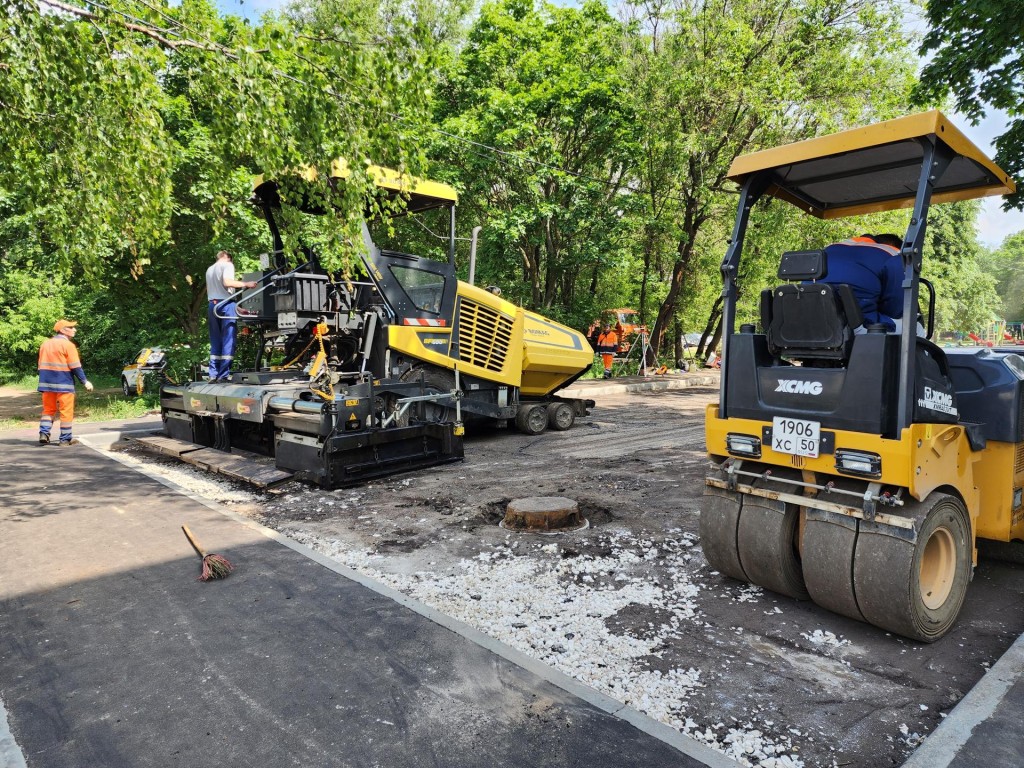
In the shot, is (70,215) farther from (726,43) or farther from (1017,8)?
(726,43)

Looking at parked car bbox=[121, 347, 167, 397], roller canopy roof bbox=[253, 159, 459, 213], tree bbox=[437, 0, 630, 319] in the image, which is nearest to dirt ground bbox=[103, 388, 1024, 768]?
roller canopy roof bbox=[253, 159, 459, 213]

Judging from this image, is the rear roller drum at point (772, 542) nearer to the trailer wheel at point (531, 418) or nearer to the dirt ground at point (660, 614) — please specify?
the dirt ground at point (660, 614)

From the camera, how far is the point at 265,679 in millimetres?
3078

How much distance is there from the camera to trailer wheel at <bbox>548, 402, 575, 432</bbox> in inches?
421

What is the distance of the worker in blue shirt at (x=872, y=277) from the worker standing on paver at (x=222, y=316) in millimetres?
7152

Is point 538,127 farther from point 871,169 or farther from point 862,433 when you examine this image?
point 862,433

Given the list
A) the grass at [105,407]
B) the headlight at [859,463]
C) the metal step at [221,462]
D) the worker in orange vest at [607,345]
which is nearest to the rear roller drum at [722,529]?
the headlight at [859,463]

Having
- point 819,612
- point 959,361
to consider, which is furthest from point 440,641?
point 959,361

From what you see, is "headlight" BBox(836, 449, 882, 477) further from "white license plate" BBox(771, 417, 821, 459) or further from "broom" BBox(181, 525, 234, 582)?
"broom" BBox(181, 525, 234, 582)

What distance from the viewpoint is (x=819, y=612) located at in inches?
150

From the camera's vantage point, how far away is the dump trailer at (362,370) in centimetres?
674

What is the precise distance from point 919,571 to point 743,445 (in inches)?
42.6

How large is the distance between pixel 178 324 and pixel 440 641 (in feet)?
46.2

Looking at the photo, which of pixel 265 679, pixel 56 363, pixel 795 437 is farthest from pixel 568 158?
pixel 265 679
